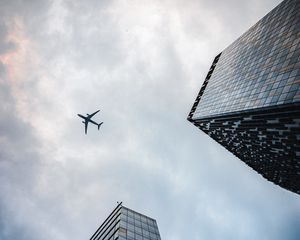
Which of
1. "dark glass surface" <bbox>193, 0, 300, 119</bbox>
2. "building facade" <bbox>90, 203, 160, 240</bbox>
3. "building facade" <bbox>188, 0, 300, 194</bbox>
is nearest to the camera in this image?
"building facade" <bbox>90, 203, 160, 240</bbox>

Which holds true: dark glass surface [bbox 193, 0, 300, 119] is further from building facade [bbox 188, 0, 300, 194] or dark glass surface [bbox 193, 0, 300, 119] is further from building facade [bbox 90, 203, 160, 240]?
building facade [bbox 90, 203, 160, 240]

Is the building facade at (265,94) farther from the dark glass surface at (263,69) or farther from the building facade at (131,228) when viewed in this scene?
the building facade at (131,228)

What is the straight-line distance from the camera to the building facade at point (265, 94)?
48281mm

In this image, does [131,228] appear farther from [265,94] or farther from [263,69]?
[263,69]

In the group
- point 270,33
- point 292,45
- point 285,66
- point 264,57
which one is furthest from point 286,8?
point 285,66

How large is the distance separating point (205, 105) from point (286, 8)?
1381 inches

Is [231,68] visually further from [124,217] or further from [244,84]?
[124,217]

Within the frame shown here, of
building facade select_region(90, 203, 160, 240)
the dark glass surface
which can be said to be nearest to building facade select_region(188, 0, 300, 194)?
the dark glass surface

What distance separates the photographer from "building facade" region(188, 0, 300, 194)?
4828 cm

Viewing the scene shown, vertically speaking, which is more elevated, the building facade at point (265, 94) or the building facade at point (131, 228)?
the building facade at point (265, 94)

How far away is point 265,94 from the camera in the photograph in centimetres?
5197

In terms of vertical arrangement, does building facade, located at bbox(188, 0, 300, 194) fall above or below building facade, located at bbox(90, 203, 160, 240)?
above

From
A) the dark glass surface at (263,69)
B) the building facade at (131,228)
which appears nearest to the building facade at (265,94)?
the dark glass surface at (263,69)

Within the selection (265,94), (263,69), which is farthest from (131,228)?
(263,69)
